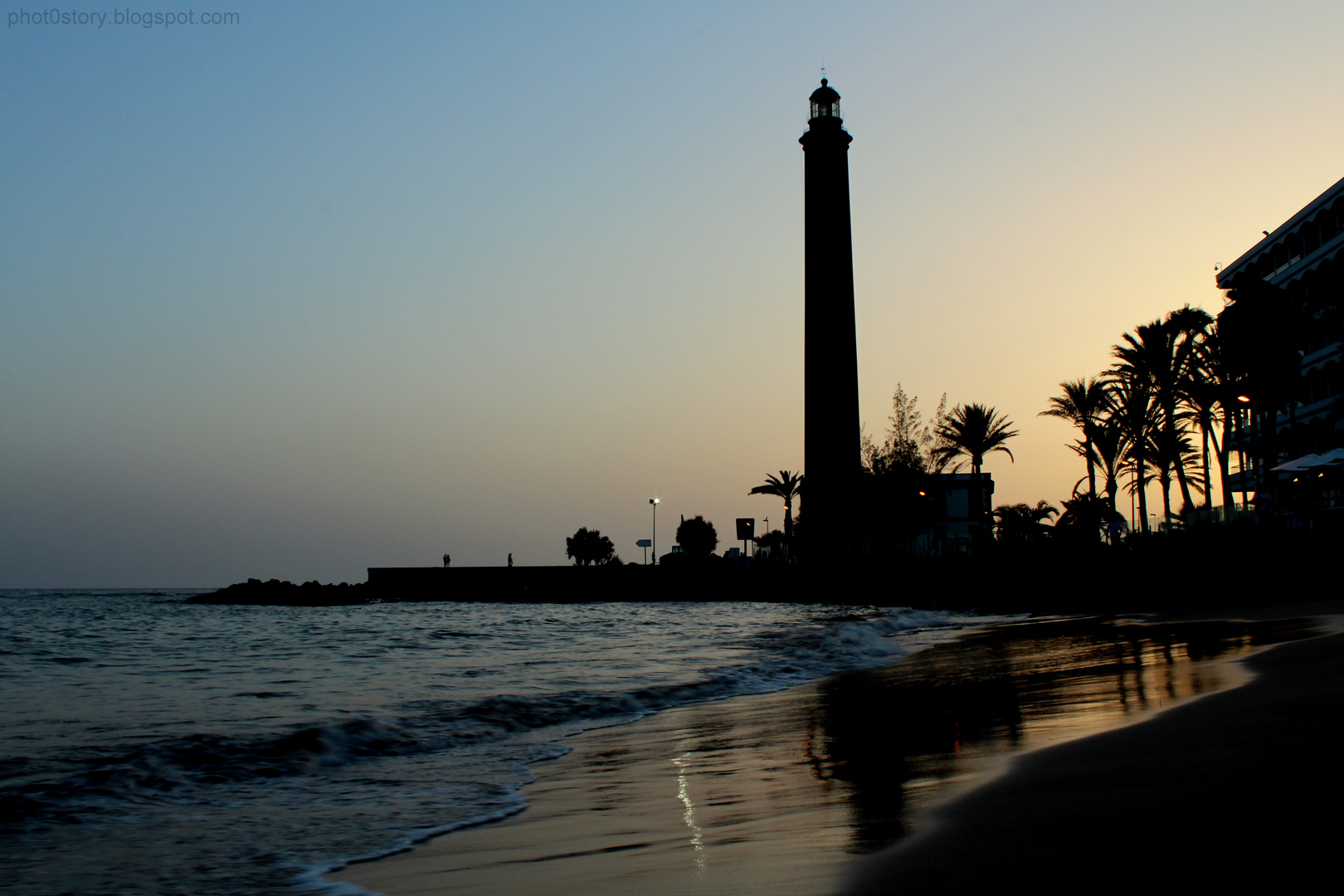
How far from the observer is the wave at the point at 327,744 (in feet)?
18.6

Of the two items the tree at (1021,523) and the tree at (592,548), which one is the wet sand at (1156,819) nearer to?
the tree at (1021,523)

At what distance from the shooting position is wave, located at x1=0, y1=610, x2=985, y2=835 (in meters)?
5.67

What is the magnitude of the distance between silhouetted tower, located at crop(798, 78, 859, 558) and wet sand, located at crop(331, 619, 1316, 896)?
44.5 meters

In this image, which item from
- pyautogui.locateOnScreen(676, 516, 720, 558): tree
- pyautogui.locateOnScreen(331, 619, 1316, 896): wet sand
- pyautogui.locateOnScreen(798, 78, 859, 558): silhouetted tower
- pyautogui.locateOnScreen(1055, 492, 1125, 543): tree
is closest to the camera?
pyautogui.locateOnScreen(331, 619, 1316, 896): wet sand

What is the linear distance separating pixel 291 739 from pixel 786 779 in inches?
171

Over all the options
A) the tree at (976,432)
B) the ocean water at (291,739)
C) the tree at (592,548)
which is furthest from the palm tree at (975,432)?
the tree at (592,548)

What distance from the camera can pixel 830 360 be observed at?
5431cm

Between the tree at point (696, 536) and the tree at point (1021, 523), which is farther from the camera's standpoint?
the tree at point (696, 536)

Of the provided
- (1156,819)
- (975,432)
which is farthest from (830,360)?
(1156,819)

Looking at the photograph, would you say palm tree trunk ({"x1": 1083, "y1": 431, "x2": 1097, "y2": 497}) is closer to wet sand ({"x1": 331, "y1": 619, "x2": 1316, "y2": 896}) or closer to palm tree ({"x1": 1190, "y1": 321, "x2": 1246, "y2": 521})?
palm tree ({"x1": 1190, "y1": 321, "x2": 1246, "y2": 521})

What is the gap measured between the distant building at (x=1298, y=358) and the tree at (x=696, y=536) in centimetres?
5946

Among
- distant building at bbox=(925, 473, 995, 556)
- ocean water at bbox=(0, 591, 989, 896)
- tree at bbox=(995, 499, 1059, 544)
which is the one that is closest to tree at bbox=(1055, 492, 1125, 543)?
tree at bbox=(995, 499, 1059, 544)

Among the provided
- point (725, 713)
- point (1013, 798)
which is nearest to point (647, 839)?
point (1013, 798)

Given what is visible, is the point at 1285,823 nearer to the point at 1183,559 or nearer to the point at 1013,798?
the point at 1013,798
